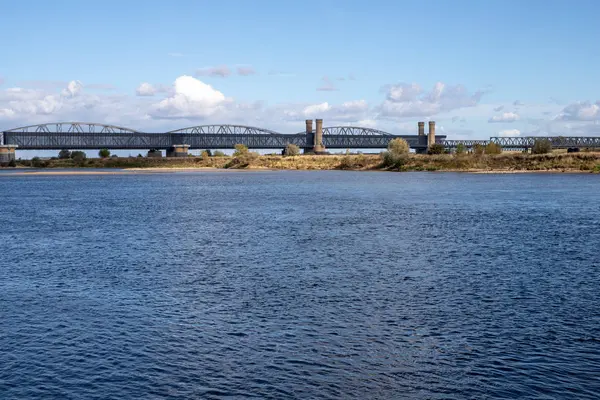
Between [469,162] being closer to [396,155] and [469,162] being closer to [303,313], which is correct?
[396,155]

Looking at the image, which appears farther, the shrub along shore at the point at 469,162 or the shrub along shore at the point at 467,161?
the shrub along shore at the point at 467,161

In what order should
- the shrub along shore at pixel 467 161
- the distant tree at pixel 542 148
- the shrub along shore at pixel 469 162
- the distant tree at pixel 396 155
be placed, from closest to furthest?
1. the shrub along shore at pixel 469 162
2. the shrub along shore at pixel 467 161
3. the distant tree at pixel 396 155
4. the distant tree at pixel 542 148

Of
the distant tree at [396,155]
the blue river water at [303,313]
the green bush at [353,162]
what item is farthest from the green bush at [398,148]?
the blue river water at [303,313]

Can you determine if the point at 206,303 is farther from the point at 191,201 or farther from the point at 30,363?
the point at 191,201

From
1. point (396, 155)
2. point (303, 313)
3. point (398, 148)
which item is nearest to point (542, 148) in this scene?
point (398, 148)

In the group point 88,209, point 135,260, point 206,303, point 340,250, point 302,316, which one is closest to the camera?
point 302,316

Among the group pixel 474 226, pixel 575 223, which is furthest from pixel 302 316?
pixel 575 223

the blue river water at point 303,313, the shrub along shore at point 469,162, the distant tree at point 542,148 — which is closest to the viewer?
the blue river water at point 303,313

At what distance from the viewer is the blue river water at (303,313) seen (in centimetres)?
1551

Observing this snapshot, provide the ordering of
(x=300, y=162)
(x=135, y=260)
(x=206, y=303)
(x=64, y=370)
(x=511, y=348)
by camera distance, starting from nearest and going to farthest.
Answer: (x=64, y=370)
(x=511, y=348)
(x=206, y=303)
(x=135, y=260)
(x=300, y=162)

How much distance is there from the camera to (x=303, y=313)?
21.1 m

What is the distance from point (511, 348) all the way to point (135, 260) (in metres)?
19.2

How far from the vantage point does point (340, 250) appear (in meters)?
34.4

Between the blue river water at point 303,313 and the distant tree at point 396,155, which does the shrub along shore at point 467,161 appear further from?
the blue river water at point 303,313
